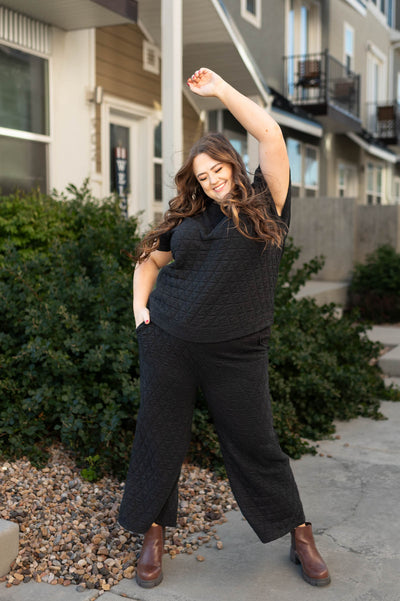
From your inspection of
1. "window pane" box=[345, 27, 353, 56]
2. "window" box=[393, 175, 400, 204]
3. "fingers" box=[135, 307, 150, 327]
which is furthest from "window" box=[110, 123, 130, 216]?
"window" box=[393, 175, 400, 204]

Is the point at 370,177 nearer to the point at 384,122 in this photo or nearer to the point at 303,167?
the point at 384,122

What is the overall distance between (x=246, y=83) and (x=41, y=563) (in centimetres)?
720

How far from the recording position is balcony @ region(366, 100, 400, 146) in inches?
727

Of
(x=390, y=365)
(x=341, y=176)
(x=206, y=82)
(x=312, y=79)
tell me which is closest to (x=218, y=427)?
(x=206, y=82)

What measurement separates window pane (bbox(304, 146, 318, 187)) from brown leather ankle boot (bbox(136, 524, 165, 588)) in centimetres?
1258

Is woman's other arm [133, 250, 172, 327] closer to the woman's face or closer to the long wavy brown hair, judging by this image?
the long wavy brown hair

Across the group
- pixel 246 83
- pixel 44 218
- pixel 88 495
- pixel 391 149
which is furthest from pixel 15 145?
pixel 391 149

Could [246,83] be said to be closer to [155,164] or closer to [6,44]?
[155,164]

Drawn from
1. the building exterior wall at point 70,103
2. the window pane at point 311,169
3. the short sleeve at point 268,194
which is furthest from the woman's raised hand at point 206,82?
the window pane at point 311,169

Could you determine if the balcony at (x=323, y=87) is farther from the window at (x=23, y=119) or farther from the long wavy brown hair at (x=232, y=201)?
the long wavy brown hair at (x=232, y=201)

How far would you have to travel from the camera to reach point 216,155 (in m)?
2.45

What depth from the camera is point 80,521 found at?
3.18 m

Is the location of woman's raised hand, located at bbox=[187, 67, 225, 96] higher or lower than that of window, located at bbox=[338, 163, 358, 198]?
lower

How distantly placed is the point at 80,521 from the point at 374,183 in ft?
59.9
